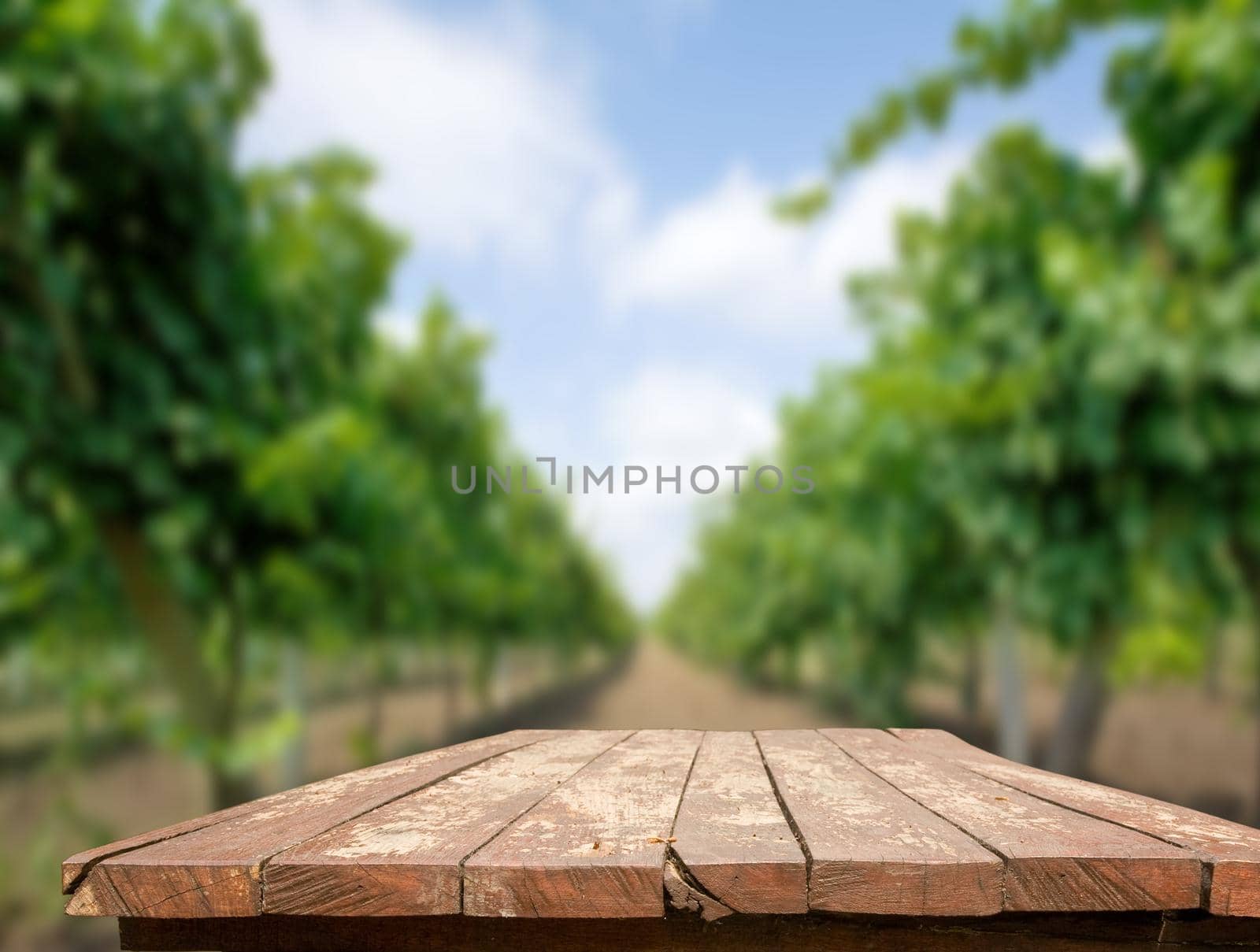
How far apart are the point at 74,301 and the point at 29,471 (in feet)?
2.69

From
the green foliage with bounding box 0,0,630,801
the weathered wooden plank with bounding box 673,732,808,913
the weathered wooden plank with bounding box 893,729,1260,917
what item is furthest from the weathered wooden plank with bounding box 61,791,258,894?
the green foliage with bounding box 0,0,630,801

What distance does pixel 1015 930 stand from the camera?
3.95 ft

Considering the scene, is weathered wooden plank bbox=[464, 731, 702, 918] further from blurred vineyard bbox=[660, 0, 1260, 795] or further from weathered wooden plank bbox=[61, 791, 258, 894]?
blurred vineyard bbox=[660, 0, 1260, 795]

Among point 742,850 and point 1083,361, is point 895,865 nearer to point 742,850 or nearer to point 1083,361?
point 742,850

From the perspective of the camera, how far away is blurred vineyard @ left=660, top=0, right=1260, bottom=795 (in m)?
4.59

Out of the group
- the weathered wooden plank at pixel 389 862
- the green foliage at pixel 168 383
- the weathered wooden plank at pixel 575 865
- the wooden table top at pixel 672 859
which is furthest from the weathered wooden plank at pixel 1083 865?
the green foliage at pixel 168 383

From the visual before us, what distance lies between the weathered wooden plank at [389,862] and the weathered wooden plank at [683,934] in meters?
0.12

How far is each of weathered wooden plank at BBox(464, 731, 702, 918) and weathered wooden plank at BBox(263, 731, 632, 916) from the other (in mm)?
32

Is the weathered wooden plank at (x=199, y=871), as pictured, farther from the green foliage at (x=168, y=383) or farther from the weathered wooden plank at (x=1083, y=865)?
the green foliage at (x=168, y=383)

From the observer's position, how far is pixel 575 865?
3.51 feet

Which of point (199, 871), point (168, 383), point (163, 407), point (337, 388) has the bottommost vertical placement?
point (199, 871)

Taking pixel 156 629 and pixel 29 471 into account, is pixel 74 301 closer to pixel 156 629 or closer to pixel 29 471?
pixel 29 471

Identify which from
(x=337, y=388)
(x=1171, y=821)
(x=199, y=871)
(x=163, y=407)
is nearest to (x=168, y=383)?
(x=163, y=407)

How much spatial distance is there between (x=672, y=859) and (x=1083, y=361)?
16.0 feet
